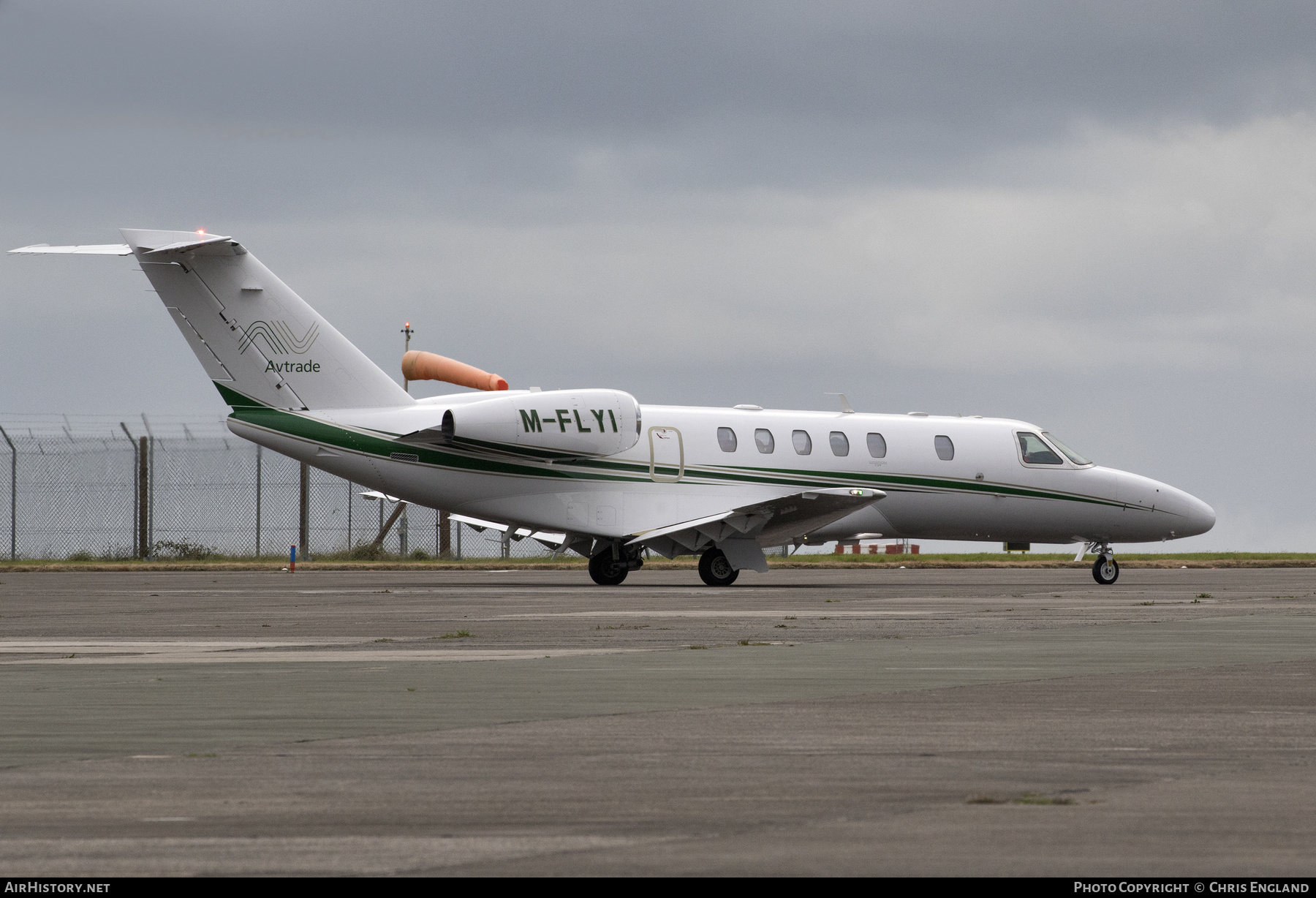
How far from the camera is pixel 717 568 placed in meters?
33.2

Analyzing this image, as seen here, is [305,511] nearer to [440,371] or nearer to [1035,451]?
[440,371]

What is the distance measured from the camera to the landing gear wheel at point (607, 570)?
33.6 metres

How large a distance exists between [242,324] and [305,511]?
16.6 metres

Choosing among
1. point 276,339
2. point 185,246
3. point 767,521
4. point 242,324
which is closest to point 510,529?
point 767,521

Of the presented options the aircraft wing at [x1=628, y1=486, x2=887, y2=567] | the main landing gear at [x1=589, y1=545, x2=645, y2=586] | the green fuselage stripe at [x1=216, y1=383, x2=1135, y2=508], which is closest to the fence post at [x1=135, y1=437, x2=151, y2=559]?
the green fuselage stripe at [x1=216, y1=383, x2=1135, y2=508]

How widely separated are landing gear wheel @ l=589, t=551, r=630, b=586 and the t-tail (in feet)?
17.7

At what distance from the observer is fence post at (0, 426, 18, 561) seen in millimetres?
45375

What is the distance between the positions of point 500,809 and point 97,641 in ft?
38.0

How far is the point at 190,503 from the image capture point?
4700 cm

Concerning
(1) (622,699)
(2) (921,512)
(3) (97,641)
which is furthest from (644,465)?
(1) (622,699)

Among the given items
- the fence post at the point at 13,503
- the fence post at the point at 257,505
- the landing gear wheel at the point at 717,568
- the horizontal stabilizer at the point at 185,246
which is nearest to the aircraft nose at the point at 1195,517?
the landing gear wheel at the point at 717,568

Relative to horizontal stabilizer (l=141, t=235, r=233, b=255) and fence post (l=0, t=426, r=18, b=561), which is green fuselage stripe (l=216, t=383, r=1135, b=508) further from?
fence post (l=0, t=426, r=18, b=561)

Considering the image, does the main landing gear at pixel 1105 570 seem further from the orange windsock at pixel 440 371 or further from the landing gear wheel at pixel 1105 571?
the orange windsock at pixel 440 371

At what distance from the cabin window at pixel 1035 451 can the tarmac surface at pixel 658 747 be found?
15015 millimetres
